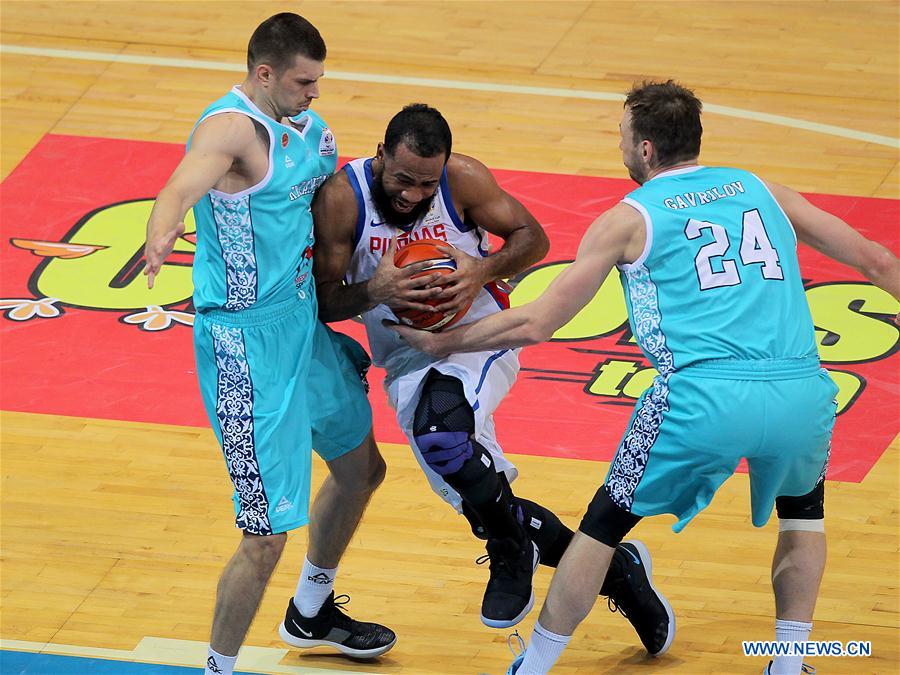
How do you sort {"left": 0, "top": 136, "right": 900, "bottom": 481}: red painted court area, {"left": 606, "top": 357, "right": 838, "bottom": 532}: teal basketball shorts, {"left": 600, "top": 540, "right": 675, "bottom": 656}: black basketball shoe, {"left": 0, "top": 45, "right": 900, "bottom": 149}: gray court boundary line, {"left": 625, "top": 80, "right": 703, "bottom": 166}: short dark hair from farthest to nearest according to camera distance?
{"left": 0, "top": 45, "right": 900, "bottom": 149}: gray court boundary line
{"left": 0, "top": 136, "right": 900, "bottom": 481}: red painted court area
{"left": 600, "top": 540, "right": 675, "bottom": 656}: black basketball shoe
{"left": 625, "top": 80, "right": 703, "bottom": 166}: short dark hair
{"left": 606, "top": 357, "right": 838, "bottom": 532}: teal basketball shorts

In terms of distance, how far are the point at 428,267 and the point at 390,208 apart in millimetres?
276

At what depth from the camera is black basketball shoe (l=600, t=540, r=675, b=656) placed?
5645 mm

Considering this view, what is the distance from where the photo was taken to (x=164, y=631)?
5887mm

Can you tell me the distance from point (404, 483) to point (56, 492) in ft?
4.89

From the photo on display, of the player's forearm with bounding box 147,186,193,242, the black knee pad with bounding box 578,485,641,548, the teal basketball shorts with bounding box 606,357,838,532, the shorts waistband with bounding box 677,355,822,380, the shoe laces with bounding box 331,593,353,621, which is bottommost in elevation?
the shoe laces with bounding box 331,593,353,621

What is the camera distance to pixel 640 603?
565cm

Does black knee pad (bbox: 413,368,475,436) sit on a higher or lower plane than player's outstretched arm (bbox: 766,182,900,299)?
lower

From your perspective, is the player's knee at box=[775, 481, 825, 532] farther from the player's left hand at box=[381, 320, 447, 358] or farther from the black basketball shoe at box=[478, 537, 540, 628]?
the player's left hand at box=[381, 320, 447, 358]

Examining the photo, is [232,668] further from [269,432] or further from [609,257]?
[609,257]

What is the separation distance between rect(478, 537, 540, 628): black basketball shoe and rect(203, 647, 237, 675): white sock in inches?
34.8

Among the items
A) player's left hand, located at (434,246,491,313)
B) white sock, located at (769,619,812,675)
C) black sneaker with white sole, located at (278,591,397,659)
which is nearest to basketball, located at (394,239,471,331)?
player's left hand, located at (434,246,491,313)

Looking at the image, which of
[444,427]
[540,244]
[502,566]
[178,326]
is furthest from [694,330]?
[178,326]

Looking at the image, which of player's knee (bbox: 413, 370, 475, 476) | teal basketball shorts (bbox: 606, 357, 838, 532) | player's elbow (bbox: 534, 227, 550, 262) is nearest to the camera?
teal basketball shorts (bbox: 606, 357, 838, 532)

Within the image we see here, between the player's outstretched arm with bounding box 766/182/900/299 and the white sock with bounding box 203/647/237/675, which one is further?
the white sock with bounding box 203/647/237/675
